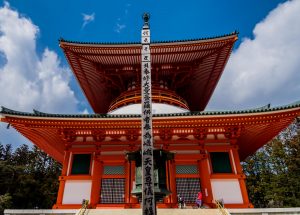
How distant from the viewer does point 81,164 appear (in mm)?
13250

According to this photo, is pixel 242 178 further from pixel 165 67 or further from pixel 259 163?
A: pixel 259 163

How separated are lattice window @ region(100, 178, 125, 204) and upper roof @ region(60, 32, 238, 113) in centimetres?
716

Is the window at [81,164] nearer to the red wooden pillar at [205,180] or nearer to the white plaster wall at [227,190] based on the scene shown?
the red wooden pillar at [205,180]

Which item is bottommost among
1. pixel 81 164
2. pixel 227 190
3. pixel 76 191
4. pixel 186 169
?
pixel 227 190

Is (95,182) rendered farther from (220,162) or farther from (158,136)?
(220,162)

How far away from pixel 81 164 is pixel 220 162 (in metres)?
7.42

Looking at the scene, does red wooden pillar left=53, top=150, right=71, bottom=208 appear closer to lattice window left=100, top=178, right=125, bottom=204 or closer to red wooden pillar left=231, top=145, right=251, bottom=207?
lattice window left=100, top=178, right=125, bottom=204

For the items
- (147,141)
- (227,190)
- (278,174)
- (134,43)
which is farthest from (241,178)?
(278,174)

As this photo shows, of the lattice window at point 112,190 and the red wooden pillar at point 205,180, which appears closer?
the red wooden pillar at point 205,180

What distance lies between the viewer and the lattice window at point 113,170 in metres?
13.3

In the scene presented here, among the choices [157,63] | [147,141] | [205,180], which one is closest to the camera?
[147,141]

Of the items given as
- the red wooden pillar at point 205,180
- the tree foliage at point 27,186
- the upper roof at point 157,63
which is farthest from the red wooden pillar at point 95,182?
the tree foliage at point 27,186

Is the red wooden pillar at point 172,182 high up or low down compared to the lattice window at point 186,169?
down

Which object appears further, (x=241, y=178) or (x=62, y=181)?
(x=62, y=181)
